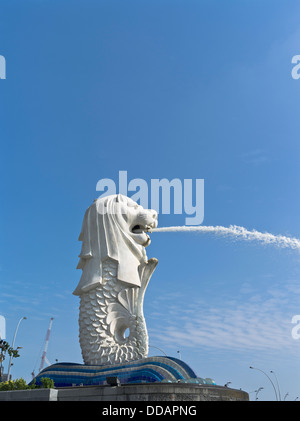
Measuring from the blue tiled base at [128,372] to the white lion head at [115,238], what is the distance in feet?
11.4

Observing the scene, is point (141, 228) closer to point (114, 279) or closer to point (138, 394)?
point (114, 279)

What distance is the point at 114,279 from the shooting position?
64.5 ft

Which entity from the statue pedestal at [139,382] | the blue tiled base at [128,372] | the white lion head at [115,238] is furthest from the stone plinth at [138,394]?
the white lion head at [115,238]

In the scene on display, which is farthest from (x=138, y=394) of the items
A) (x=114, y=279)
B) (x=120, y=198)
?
(x=120, y=198)

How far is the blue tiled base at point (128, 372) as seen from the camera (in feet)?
50.0

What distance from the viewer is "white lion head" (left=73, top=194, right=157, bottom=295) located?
19766 millimetres

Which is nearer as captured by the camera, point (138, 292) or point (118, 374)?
point (118, 374)
